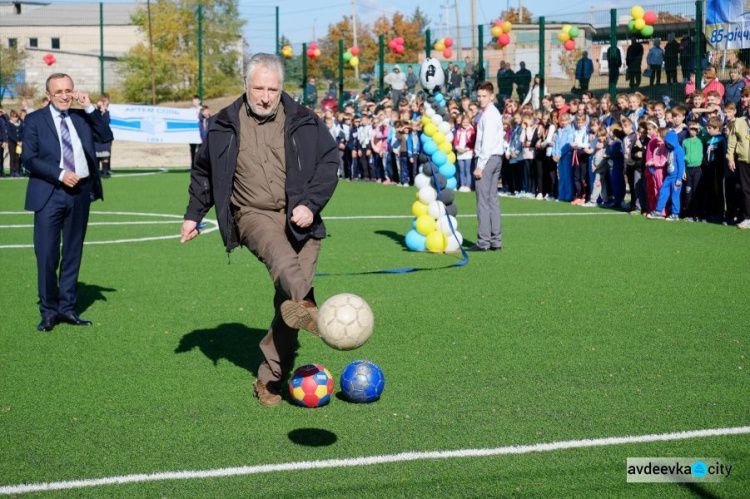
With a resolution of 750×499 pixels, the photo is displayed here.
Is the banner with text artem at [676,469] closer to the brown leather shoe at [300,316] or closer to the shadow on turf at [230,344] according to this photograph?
the brown leather shoe at [300,316]

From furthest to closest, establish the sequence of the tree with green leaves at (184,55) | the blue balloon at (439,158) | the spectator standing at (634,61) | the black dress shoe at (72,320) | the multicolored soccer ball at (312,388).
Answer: the tree with green leaves at (184,55)
the spectator standing at (634,61)
the blue balloon at (439,158)
the black dress shoe at (72,320)
the multicolored soccer ball at (312,388)

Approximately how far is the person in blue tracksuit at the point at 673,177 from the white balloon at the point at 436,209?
5751 mm

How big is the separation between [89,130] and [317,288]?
3.28 metres

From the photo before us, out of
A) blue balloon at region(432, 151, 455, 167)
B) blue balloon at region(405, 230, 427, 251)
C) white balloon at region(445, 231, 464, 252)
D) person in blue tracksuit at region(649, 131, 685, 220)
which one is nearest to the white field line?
white balloon at region(445, 231, 464, 252)

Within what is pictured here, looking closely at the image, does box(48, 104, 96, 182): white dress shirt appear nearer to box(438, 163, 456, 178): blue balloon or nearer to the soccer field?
the soccer field

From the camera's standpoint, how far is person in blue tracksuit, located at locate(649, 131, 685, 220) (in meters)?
17.8

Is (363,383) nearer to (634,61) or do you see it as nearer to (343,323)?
(343,323)

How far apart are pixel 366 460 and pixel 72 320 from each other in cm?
493

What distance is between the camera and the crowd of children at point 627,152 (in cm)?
1741

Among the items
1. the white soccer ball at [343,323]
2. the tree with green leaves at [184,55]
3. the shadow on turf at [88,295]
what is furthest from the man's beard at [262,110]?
the tree with green leaves at [184,55]

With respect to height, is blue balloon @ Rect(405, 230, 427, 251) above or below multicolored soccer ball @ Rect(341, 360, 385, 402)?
above

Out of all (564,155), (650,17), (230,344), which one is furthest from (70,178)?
(650,17)

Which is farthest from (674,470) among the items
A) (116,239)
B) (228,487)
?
(116,239)

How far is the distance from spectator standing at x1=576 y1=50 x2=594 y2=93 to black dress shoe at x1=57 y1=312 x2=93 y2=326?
61.3 feet
